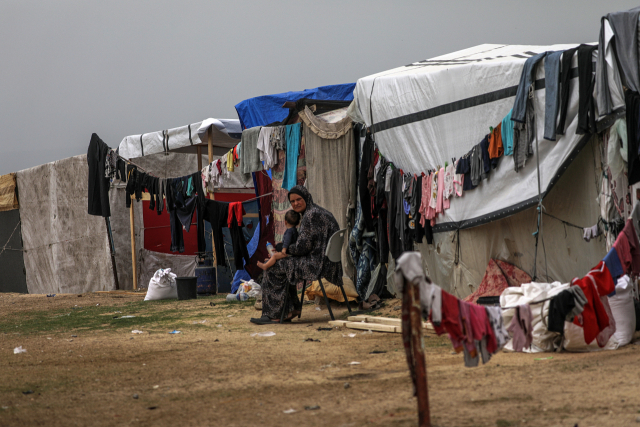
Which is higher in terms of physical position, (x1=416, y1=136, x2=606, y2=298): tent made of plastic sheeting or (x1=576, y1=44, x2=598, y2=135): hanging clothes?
(x1=576, y1=44, x2=598, y2=135): hanging clothes

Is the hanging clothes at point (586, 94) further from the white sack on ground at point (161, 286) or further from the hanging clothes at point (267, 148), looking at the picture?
the white sack on ground at point (161, 286)

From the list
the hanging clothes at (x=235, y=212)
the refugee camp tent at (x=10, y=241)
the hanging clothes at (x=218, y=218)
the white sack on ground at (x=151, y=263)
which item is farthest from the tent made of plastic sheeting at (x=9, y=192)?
the hanging clothes at (x=235, y=212)

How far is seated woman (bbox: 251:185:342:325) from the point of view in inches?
262

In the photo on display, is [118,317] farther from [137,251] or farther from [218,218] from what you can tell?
[137,251]

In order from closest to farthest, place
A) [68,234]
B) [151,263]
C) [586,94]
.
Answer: [586,94]
[151,263]
[68,234]

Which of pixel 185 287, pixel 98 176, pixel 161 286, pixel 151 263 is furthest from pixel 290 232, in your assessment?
pixel 151 263

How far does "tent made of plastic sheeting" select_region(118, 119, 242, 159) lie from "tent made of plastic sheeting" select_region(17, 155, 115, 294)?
8.47ft

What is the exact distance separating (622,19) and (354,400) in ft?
12.1

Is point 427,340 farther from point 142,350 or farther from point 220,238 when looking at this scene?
point 220,238

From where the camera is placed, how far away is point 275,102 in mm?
12195

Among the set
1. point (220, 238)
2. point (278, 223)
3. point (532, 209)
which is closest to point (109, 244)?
point (220, 238)

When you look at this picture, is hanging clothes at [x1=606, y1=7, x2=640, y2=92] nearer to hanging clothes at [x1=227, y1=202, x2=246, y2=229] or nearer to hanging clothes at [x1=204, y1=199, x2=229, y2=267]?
hanging clothes at [x1=227, y1=202, x2=246, y2=229]

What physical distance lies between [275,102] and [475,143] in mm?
6482

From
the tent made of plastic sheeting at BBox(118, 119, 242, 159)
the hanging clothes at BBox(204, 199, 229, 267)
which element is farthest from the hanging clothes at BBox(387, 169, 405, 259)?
the tent made of plastic sheeting at BBox(118, 119, 242, 159)
